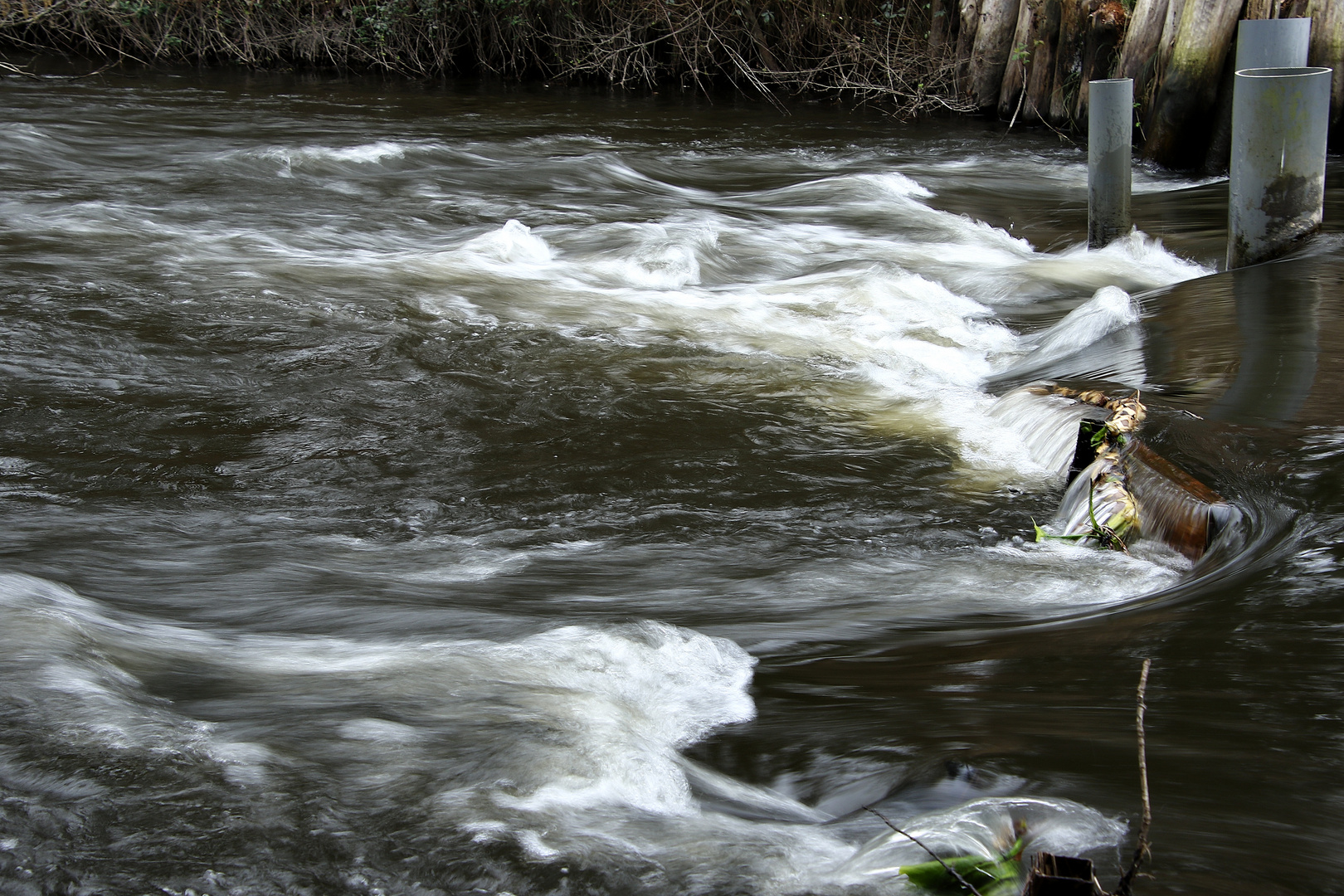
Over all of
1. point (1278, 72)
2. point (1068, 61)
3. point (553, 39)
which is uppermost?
point (553, 39)

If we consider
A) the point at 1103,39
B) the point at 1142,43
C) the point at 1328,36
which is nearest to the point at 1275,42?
the point at 1328,36

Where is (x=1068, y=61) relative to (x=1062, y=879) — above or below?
above

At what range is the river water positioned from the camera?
205 centimetres

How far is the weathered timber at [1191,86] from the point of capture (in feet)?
30.8

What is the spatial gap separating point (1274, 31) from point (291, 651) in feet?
21.2

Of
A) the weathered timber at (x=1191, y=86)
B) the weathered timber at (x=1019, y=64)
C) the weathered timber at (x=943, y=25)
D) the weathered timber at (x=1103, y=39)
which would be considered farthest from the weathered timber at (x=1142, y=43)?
the weathered timber at (x=943, y=25)

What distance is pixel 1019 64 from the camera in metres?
12.4

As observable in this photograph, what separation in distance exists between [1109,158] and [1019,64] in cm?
582

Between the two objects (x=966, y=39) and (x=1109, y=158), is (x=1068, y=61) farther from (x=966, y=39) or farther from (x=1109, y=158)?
(x=1109, y=158)

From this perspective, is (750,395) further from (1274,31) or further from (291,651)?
(1274,31)

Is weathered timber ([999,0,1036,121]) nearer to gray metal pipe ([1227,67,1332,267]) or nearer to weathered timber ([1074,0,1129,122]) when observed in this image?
weathered timber ([1074,0,1129,122])

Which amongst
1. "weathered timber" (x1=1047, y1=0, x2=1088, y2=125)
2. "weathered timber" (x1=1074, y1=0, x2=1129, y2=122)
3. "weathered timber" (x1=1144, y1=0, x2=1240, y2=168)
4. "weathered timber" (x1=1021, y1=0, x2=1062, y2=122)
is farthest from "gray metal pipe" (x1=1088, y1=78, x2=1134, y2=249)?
"weathered timber" (x1=1021, y1=0, x2=1062, y2=122)

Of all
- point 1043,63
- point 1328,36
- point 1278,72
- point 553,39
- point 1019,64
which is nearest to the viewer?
point 1278,72

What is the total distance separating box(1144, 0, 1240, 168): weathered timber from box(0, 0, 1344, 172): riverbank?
1 centimetres
